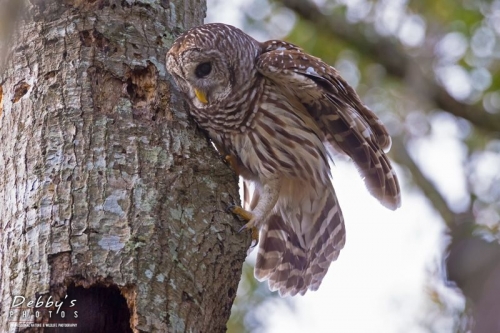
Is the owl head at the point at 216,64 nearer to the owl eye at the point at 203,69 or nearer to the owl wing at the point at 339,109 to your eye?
the owl eye at the point at 203,69

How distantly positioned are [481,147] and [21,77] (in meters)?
3.51

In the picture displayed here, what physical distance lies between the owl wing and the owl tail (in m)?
0.51

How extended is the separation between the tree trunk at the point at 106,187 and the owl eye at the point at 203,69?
0.47m

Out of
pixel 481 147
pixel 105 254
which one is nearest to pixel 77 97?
pixel 105 254

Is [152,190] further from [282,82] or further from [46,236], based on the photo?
[282,82]

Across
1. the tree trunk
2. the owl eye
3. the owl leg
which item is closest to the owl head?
the owl eye

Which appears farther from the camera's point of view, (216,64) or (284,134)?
(216,64)

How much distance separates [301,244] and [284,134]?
0.78 meters

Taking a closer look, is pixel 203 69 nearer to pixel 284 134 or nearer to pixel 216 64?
pixel 216 64

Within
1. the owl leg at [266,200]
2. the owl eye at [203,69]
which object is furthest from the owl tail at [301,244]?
the owl eye at [203,69]

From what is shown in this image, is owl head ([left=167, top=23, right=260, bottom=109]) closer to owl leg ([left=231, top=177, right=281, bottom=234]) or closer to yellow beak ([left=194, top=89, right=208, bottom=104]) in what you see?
yellow beak ([left=194, top=89, right=208, bottom=104])

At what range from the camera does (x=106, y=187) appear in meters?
2.71

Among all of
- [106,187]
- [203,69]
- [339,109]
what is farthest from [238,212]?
[203,69]

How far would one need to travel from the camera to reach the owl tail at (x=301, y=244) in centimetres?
417
